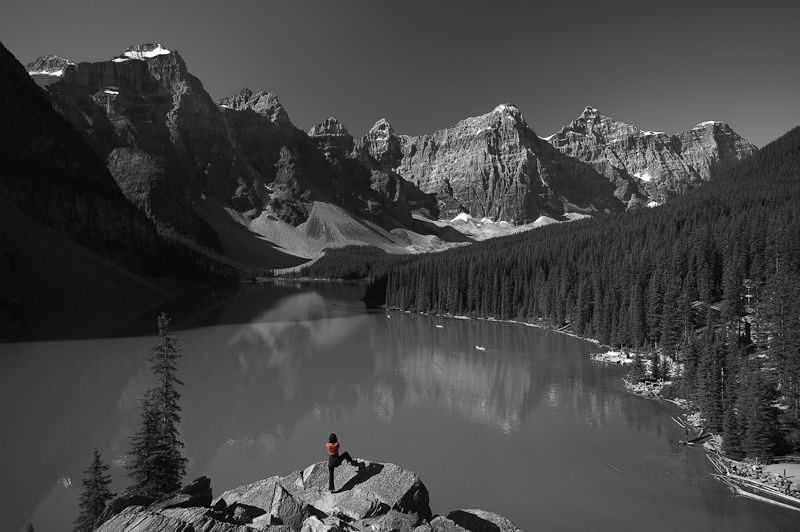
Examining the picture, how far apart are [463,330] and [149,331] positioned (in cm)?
4601

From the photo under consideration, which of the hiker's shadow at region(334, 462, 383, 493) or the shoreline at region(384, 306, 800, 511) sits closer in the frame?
the hiker's shadow at region(334, 462, 383, 493)

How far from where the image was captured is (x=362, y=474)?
13.3 metres

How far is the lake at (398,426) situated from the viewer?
22.4 metres

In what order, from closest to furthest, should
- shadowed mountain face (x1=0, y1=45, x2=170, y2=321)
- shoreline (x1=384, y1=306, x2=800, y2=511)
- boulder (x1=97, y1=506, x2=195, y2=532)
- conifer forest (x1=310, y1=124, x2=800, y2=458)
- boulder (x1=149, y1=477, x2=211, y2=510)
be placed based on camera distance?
boulder (x1=97, y1=506, x2=195, y2=532) < boulder (x1=149, y1=477, x2=211, y2=510) < shoreline (x1=384, y1=306, x2=800, y2=511) < conifer forest (x1=310, y1=124, x2=800, y2=458) < shadowed mountain face (x1=0, y1=45, x2=170, y2=321)

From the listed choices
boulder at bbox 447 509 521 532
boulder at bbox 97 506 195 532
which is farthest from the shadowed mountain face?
boulder at bbox 447 509 521 532

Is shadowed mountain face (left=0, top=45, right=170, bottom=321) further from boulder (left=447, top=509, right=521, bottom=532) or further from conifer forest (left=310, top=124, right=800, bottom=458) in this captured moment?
boulder (left=447, top=509, right=521, bottom=532)

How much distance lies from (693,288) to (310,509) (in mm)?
66290

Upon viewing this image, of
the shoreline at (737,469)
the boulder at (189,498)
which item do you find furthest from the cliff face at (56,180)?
the shoreline at (737,469)

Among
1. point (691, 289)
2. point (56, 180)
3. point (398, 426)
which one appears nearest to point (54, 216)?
point (56, 180)

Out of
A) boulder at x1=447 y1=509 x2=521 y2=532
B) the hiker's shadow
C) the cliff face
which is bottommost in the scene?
boulder at x1=447 y1=509 x2=521 y2=532

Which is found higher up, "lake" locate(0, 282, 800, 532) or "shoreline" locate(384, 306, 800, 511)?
"shoreline" locate(384, 306, 800, 511)

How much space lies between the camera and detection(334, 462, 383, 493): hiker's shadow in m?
12.9

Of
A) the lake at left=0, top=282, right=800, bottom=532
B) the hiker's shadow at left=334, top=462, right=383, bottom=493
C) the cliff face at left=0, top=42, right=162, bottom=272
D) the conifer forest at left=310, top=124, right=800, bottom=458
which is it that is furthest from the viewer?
the cliff face at left=0, top=42, right=162, bottom=272

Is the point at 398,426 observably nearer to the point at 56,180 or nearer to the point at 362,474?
the point at 362,474
